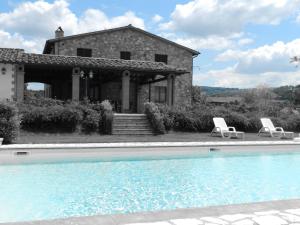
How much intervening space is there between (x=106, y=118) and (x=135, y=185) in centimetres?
1008

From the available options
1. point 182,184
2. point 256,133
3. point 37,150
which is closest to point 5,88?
point 37,150

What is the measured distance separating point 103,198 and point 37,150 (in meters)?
5.79

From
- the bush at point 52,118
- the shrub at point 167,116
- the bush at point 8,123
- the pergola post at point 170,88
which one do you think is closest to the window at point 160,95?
the pergola post at point 170,88

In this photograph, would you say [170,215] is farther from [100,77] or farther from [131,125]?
[100,77]

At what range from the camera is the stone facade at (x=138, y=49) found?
93.9 feet

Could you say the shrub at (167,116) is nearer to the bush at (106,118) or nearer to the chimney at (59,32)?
the bush at (106,118)

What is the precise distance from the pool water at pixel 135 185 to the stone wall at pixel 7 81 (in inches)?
433

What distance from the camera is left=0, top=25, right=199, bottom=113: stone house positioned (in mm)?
23594

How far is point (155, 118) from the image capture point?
19750mm

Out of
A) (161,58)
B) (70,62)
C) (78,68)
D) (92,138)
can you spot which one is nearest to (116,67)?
(78,68)

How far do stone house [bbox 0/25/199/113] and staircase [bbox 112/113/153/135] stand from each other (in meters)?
2.85

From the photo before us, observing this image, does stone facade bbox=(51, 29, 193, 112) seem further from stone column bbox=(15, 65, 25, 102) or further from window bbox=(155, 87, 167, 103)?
stone column bbox=(15, 65, 25, 102)

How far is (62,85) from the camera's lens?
30.7 meters

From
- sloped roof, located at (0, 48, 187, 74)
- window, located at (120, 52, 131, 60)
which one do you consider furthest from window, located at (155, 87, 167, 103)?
sloped roof, located at (0, 48, 187, 74)
